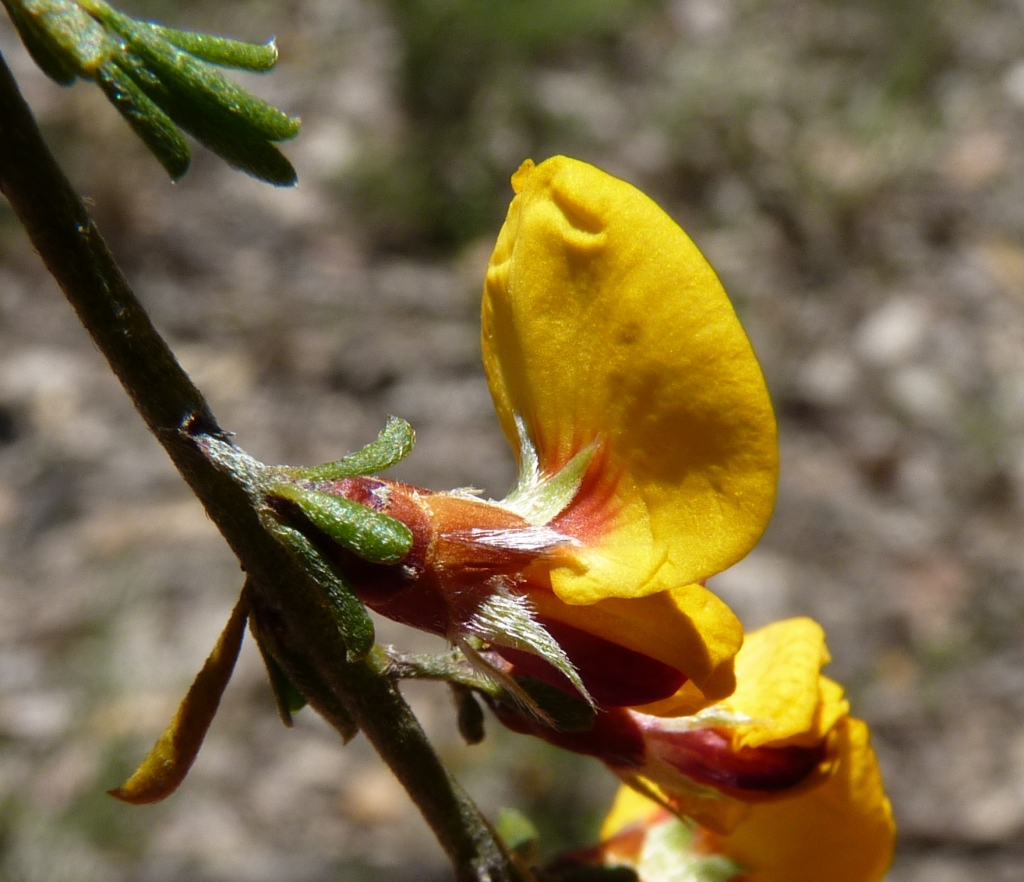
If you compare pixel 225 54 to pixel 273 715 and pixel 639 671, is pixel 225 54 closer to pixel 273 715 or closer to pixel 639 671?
pixel 639 671

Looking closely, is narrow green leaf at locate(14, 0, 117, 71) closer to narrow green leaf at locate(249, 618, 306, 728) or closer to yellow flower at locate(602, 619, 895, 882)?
narrow green leaf at locate(249, 618, 306, 728)

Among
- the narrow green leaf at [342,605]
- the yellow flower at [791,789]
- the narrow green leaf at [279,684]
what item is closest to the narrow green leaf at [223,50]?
the narrow green leaf at [342,605]

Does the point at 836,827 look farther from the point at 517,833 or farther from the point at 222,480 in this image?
the point at 222,480

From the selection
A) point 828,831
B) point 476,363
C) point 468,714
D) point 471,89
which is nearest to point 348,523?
point 468,714

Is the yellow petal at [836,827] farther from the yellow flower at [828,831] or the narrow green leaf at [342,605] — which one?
the narrow green leaf at [342,605]

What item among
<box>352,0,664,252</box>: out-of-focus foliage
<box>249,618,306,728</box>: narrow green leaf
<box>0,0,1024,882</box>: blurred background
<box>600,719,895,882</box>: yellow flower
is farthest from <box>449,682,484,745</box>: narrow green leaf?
<box>352,0,664,252</box>: out-of-focus foliage
